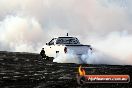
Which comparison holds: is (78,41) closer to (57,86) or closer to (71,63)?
(71,63)

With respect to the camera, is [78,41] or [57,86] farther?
[78,41]

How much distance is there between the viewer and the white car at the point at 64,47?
26.4m

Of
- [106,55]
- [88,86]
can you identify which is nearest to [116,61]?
[106,55]

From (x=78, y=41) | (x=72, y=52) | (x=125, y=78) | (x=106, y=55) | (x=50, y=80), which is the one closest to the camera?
(x=125, y=78)

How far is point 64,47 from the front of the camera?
26.6 metres

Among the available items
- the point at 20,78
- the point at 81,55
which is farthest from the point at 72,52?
the point at 20,78

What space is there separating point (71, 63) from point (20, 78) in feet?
31.6

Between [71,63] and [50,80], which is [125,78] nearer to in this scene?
[50,80]

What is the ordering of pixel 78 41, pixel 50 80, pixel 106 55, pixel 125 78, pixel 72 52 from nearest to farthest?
pixel 125 78 < pixel 50 80 < pixel 72 52 < pixel 106 55 < pixel 78 41

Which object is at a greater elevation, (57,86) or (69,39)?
(69,39)

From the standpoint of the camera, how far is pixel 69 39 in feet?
97.9

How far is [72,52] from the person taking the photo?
86.6 feet

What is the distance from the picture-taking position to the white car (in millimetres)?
26438

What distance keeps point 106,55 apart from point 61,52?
3050 mm
